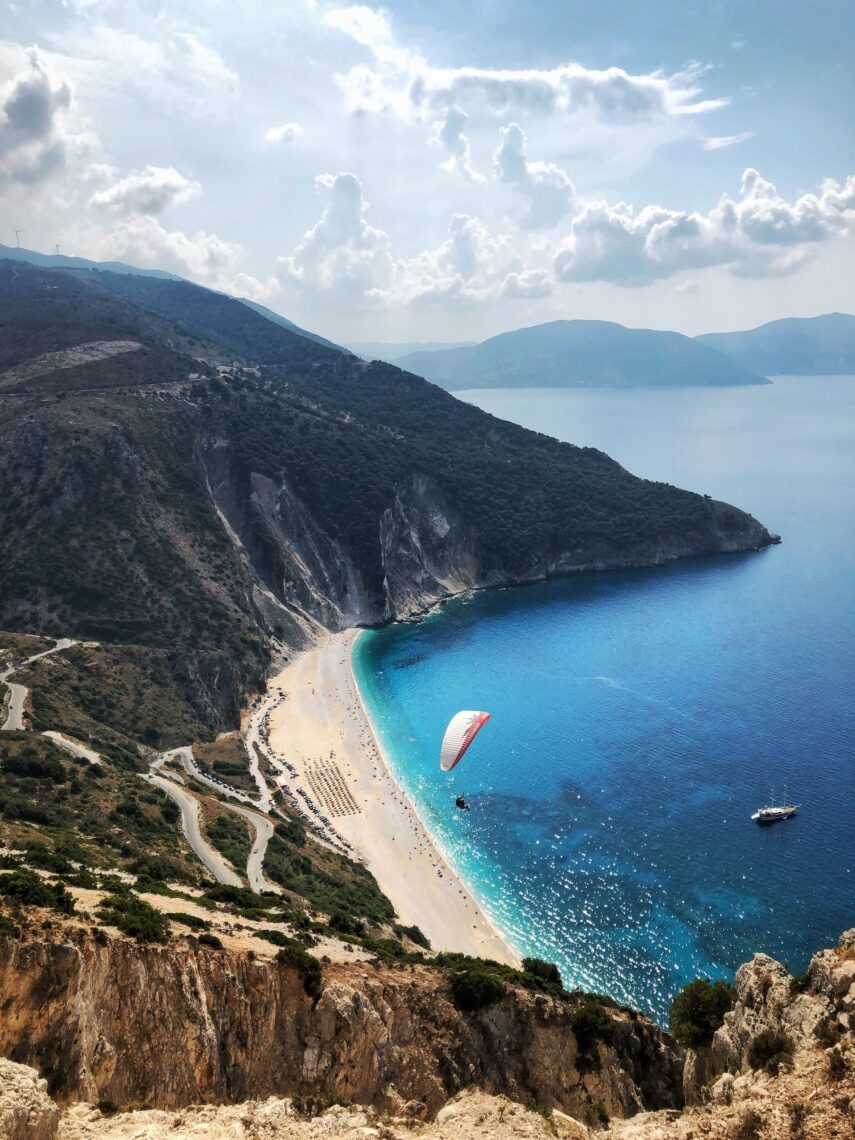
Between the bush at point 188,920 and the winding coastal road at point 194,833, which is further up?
the bush at point 188,920

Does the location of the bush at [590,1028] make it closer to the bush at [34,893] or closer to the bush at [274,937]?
the bush at [274,937]

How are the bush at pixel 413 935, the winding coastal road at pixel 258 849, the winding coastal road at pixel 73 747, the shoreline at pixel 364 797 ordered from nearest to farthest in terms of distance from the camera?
the winding coastal road at pixel 258 849, the bush at pixel 413 935, the shoreline at pixel 364 797, the winding coastal road at pixel 73 747

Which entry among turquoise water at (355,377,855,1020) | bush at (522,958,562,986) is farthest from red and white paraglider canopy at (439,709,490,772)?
turquoise water at (355,377,855,1020)

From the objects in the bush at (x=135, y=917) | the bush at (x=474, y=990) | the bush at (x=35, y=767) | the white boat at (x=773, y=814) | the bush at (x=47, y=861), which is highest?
the bush at (x=135, y=917)

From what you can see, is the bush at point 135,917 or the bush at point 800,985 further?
the bush at point 135,917

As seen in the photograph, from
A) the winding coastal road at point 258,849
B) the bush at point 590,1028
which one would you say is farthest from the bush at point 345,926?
the bush at point 590,1028

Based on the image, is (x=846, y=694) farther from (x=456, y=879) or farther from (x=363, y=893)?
(x=363, y=893)

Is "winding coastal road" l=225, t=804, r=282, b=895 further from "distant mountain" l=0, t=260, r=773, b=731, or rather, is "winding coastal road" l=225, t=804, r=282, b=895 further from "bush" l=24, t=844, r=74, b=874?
"distant mountain" l=0, t=260, r=773, b=731
